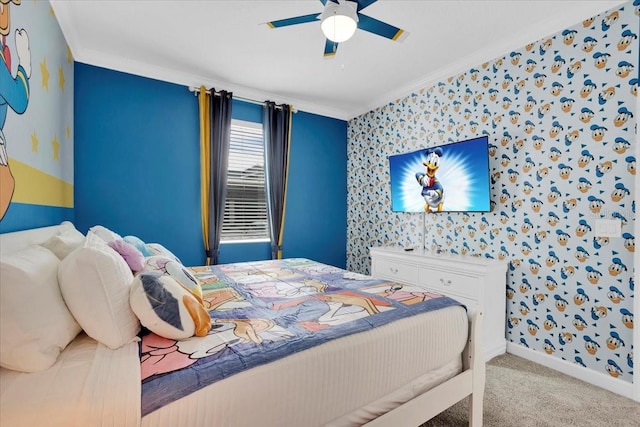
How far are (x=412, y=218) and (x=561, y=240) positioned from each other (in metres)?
1.48

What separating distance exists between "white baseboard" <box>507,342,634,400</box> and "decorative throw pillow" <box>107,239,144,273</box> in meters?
2.96

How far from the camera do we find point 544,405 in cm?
190

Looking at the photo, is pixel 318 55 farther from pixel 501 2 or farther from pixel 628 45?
pixel 628 45

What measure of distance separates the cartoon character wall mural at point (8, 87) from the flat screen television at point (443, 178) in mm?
3211

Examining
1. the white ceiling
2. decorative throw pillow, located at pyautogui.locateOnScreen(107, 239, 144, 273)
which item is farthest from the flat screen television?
decorative throw pillow, located at pyautogui.locateOnScreen(107, 239, 144, 273)

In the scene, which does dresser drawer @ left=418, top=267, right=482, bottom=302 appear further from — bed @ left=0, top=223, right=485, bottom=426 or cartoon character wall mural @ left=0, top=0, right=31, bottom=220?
cartoon character wall mural @ left=0, top=0, right=31, bottom=220

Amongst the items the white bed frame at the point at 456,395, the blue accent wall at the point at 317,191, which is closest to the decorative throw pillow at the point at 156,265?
the white bed frame at the point at 456,395

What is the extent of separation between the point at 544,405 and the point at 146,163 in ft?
12.7

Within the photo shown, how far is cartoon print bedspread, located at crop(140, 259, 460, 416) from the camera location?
0.98m

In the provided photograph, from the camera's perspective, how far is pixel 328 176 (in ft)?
14.6

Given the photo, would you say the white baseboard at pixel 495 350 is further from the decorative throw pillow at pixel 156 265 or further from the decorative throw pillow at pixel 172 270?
the decorative throw pillow at pixel 156 265

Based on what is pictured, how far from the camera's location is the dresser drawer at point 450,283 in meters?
2.56

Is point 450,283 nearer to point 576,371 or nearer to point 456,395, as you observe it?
point 576,371

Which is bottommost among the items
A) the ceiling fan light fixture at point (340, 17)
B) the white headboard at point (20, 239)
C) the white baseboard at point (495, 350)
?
the white baseboard at point (495, 350)
